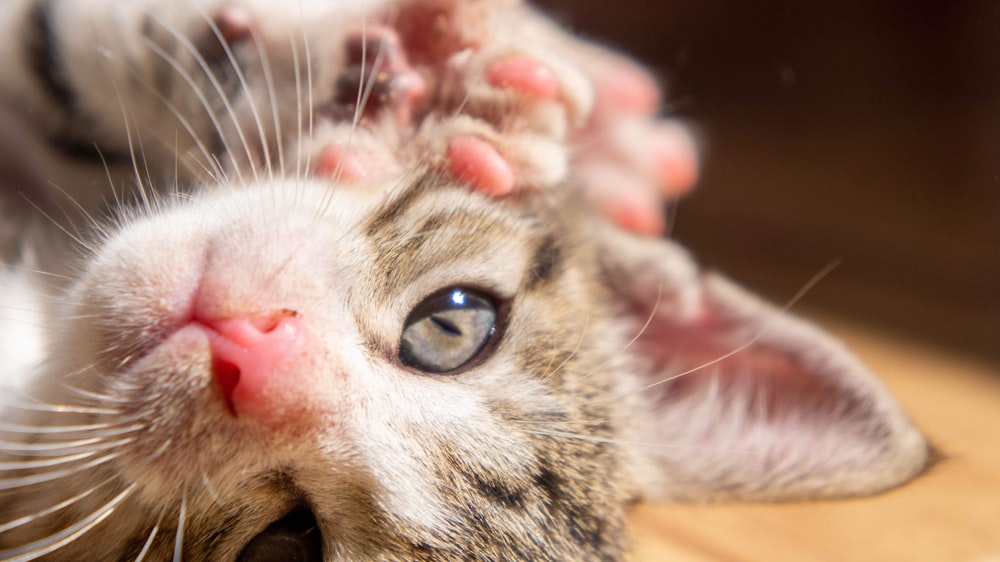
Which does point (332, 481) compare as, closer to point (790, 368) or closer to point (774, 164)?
point (790, 368)

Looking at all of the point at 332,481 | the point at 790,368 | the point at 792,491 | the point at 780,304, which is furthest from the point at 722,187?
the point at 332,481

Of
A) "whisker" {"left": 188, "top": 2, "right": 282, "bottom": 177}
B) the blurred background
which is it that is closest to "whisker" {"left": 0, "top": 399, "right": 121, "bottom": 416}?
"whisker" {"left": 188, "top": 2, "right": 282, "bottom": 177}

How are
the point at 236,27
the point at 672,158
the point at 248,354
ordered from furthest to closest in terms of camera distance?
the point at 672,158 → the point at 236,27 → the point at 248,354

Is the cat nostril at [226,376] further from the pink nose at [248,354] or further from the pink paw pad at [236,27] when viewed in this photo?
the pink paw pad at [236,27]

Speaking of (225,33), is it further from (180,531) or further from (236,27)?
(180,531)

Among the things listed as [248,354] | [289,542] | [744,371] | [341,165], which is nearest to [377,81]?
[341,165]

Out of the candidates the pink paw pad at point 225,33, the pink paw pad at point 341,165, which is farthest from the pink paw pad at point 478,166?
the pink paw pad at point 225,33
